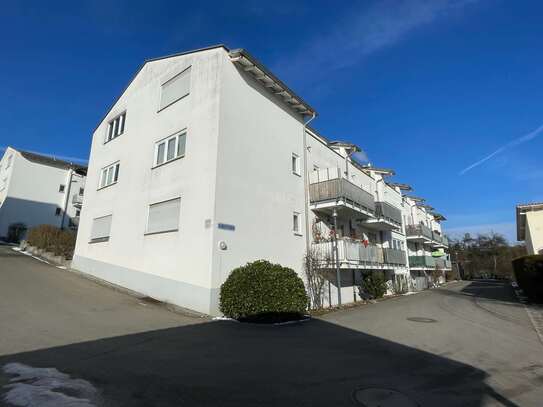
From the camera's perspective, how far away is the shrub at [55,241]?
21906 millimetres

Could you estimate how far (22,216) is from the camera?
121ft

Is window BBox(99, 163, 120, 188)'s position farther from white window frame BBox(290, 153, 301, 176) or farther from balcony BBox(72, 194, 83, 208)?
balcony BBox(72, 194, 83, 208)

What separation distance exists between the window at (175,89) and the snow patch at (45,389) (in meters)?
12.6

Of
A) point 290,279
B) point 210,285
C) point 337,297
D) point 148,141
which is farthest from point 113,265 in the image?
point 337,297

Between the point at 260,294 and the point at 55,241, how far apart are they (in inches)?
722

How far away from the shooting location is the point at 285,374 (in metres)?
5.79

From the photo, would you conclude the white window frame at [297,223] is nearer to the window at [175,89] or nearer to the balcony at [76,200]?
the window at [175,89]

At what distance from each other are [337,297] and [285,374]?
12.9 metres

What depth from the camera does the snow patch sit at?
13.4ft

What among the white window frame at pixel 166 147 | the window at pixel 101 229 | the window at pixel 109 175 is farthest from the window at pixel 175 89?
the window at pixel 101 229

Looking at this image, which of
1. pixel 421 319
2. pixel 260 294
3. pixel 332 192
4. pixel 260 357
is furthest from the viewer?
pixel 332 192

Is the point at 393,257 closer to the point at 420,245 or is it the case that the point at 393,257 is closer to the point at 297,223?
the point at 297,223

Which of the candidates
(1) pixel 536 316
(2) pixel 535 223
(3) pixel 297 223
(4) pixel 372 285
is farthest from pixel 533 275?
(3) pixel 297 223

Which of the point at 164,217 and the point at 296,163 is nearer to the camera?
the point at 164,217
